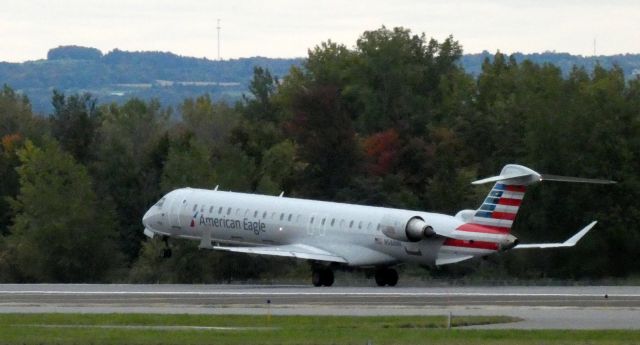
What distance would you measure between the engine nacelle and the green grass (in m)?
16.6

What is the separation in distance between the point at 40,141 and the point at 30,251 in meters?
29.4

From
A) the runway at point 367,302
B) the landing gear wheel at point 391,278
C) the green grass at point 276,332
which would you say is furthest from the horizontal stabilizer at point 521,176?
the green grass at point 276,332

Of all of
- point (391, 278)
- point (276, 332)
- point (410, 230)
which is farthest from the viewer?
point (391, 278)

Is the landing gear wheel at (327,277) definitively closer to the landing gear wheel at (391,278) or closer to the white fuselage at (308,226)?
the white fuselage at (308,226)

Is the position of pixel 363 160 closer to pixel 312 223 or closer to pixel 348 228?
pixel 312 223

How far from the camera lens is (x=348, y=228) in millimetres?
57906

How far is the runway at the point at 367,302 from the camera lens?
127 feet

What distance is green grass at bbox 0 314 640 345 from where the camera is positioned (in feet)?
108

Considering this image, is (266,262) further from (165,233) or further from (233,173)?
(165,233)

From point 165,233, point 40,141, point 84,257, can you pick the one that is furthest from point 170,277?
point 40,141

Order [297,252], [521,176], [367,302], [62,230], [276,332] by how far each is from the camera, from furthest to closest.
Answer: [62,230]
[297,252]
[521,176]
[367,302]
[276,332]

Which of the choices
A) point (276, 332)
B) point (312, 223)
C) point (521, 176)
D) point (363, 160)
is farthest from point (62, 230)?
point (276, 332)

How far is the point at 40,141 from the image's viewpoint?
119062mm

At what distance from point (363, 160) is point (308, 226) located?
41.8 m
